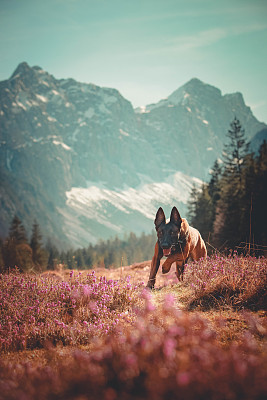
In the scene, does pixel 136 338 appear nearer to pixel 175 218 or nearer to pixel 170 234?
pixel 170 234

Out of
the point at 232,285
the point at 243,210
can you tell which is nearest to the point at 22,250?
the point at 243,210

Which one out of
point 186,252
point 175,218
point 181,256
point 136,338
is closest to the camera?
point 136,338

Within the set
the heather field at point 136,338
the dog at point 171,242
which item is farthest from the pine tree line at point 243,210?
the heather field at point 136,338

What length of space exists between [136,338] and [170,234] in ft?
13.3

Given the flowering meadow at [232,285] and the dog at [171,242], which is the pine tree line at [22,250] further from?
the flowering meadow at [232,285]

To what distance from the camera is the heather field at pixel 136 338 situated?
196cm

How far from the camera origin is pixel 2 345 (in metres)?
3.81

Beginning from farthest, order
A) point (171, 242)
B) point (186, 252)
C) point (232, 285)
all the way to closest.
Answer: point (186, 252)
point (171, 242)
point (232, 285)

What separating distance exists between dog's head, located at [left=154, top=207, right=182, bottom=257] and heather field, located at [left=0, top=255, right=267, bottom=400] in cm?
62

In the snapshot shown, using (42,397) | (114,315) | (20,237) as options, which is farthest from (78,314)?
(20,237)

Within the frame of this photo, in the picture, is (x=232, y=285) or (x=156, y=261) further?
(x=156, y=261)

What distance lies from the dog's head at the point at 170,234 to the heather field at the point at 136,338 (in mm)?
618

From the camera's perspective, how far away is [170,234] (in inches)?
258

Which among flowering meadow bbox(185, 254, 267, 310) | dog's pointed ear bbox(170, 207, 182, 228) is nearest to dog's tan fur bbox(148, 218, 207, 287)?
dog's pointed ear bbox(170, 207, 182, 228)
